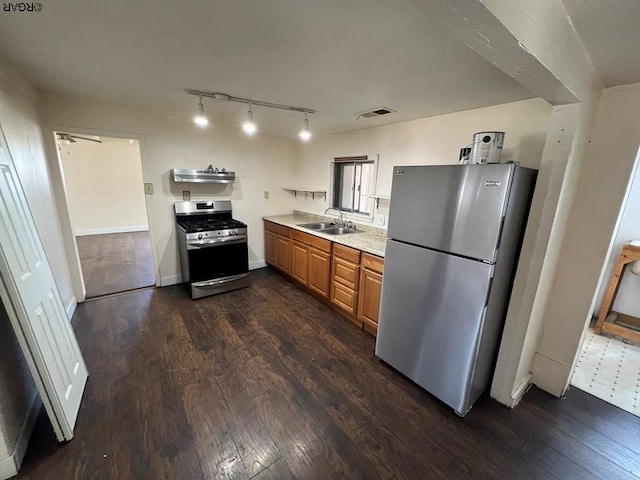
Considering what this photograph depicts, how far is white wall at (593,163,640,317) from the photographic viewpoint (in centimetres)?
252

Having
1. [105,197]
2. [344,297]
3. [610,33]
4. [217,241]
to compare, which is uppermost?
[610,33]

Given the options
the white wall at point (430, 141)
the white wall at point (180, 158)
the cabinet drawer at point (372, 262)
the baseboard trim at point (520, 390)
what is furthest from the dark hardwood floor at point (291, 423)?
the white wall at point (430, 141)

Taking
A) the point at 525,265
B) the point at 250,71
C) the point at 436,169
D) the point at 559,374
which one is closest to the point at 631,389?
the point at 559,374

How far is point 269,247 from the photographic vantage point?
163 inches

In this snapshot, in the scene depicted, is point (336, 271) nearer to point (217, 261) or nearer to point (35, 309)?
point (217, 261)

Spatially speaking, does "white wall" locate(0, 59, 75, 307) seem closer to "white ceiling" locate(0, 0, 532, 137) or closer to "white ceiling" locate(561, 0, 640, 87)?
"white ceiling" locate(0, 0, 532, 137)

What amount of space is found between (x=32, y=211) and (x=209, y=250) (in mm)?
1518

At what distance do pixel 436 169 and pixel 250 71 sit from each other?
1.39m

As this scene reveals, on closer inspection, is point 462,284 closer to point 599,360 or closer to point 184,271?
point 599,360

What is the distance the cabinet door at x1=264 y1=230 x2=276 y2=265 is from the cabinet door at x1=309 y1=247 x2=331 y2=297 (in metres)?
1.01

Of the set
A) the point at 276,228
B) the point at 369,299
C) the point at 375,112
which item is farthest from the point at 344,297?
the point at 375,112

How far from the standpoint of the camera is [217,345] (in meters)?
2.32

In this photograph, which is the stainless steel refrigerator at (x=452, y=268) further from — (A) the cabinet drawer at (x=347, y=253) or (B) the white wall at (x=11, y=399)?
(B) the white wall at (x=11, y=399)

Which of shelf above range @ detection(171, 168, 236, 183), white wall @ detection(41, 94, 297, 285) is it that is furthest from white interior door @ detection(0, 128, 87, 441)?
shelf above range @ detection(171, 168, 236, 183)
